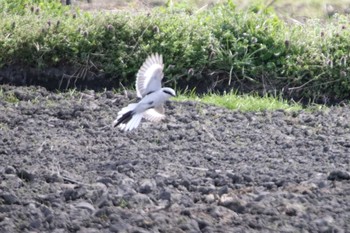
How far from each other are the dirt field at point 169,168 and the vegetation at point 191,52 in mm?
691

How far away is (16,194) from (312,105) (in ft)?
13.8

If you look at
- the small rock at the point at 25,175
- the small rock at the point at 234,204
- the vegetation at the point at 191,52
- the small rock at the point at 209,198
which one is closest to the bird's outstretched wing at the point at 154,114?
the small rock at the point at 25,175

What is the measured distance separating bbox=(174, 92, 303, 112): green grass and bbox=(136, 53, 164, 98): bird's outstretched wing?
1.55m

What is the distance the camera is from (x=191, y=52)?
1016 centimetres

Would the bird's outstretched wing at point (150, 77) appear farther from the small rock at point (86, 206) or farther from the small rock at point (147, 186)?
the small rock at point (86, 206)

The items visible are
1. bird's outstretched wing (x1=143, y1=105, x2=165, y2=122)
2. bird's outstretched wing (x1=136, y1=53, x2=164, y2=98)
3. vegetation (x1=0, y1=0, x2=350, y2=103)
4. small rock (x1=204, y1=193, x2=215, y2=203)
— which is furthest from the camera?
vegetation (x1=0, y1=0, x2=350, y2=103)

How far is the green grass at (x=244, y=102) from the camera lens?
30.4ft

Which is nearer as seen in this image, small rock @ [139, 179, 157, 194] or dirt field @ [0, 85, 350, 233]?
dirt field @ [0, 85, 350, 233]

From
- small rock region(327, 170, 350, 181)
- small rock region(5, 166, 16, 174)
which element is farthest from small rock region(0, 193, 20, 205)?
small rock region(327, 170, 350, 181)

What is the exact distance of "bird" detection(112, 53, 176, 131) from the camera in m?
7.54

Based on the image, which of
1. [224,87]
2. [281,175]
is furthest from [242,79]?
[281,175]

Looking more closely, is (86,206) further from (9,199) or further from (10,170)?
(10,170)

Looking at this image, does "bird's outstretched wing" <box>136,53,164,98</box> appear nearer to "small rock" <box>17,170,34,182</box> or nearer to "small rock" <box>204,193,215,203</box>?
"small rock" <box>17,170,34,182</box>

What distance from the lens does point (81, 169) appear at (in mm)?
7129
